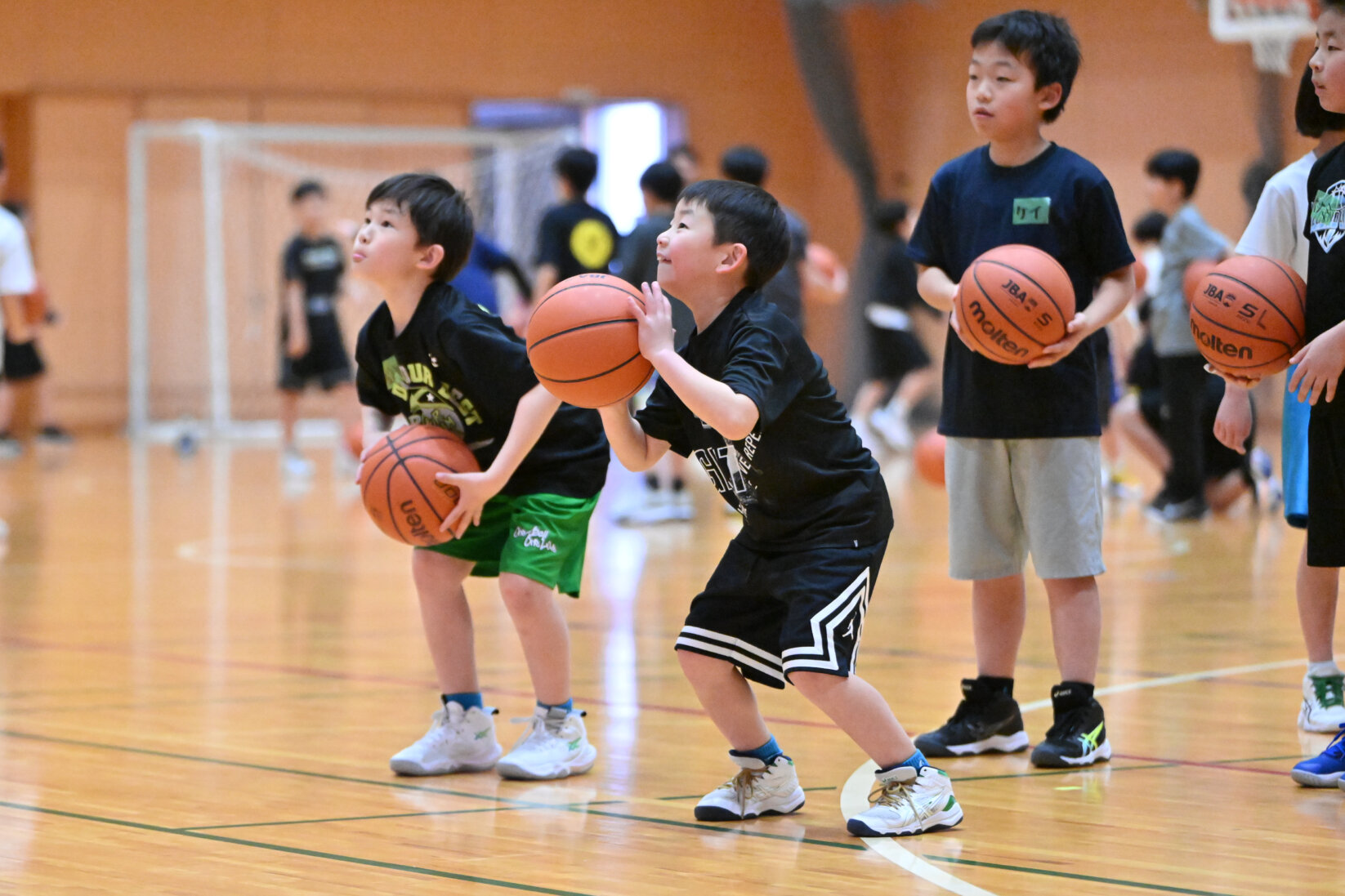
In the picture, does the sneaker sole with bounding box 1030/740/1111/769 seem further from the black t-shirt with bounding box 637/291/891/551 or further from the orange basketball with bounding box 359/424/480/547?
the orange basketball with bounding box 359/424/480/547

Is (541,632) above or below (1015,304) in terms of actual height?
below

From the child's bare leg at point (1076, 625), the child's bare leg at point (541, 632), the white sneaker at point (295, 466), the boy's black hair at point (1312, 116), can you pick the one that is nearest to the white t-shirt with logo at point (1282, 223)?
the boy's black hair at point (1312, 116)

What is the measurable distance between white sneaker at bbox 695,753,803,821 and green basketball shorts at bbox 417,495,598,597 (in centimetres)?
65

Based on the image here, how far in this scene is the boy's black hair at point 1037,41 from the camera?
3674 millimetres

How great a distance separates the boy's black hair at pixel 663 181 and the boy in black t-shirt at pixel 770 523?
17.2ft

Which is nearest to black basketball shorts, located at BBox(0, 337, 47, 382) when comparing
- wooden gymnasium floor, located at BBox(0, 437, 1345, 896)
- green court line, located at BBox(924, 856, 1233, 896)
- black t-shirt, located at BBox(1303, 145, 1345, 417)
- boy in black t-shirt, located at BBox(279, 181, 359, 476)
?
boy in black t-shirt, located at BBox(279, 181, 359, 476)

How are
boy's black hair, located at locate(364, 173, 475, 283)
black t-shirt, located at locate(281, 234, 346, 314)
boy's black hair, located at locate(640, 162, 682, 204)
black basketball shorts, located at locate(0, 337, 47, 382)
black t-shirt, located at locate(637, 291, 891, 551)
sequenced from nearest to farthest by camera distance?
1. black t-shirt, located at locate(637, 291, 891, 551)
2. boy's black hair, located at locate(364, 173, 475, 283)
3. boy's black hair, located at locate(640, 162, 682, 204)
4. black t-shirt, located at locate(281, 234, 346, 314)
5. black basketball shorts, located at locate(0, 337, 47, 382)

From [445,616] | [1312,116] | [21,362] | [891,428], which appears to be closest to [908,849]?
[445,616]

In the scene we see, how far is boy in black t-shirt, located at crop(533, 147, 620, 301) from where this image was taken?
29.3 feet

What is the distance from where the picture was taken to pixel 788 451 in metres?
3.18

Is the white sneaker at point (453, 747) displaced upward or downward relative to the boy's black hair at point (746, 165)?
downward

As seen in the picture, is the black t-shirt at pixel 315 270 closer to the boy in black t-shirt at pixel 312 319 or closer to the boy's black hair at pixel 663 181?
the boy in black t-shirt at pixel 312 319

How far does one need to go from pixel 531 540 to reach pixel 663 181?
4985 mm

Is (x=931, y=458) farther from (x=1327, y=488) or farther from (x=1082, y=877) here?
(x=1082, y=877)
